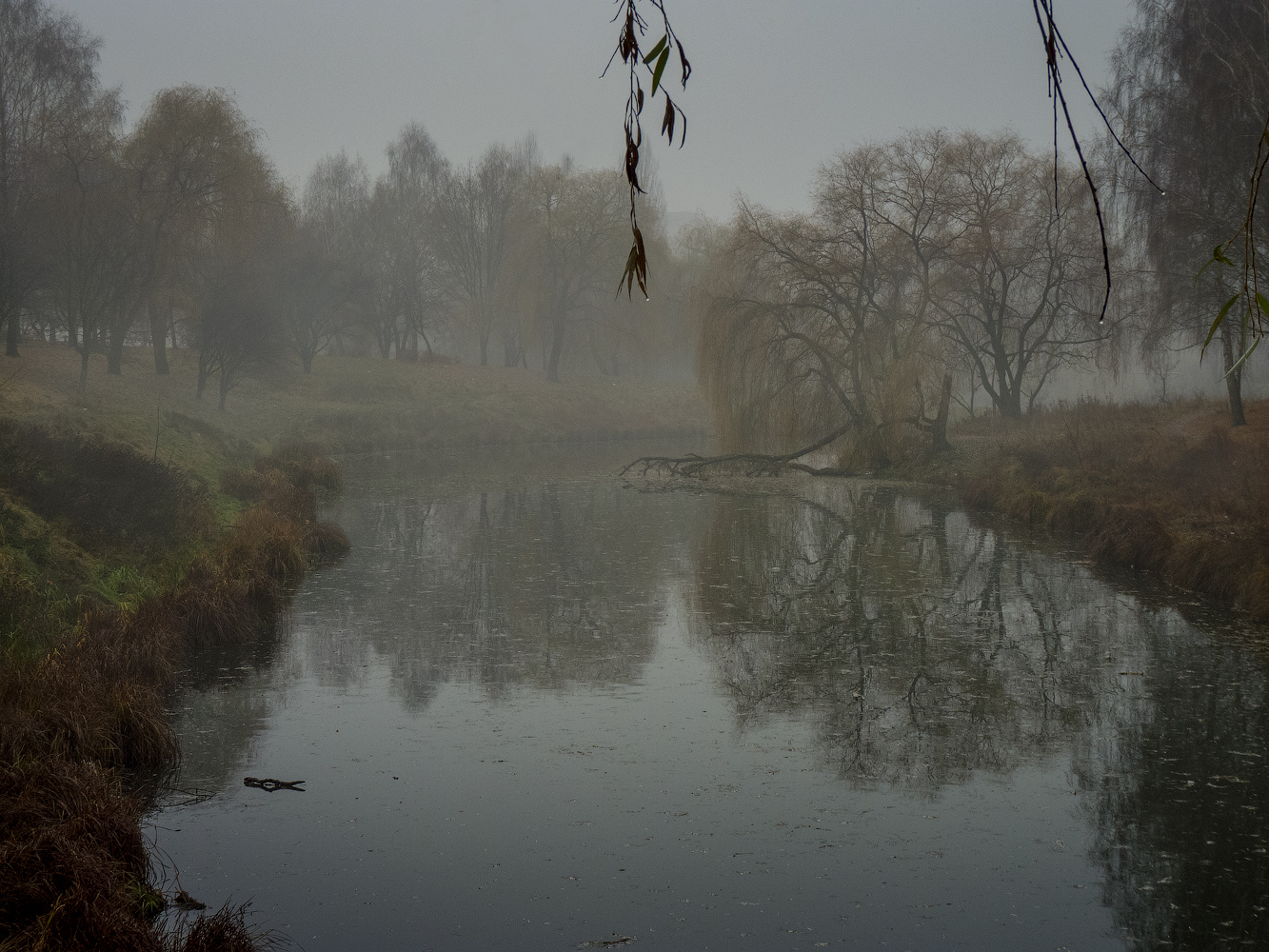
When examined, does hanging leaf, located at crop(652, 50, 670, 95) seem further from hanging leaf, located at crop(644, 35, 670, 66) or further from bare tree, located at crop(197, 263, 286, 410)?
bare tree, located at crop(197, 263, 286, 410)

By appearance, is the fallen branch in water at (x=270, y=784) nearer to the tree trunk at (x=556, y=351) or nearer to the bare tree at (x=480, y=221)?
the tree trunk at (x=556, y=351)

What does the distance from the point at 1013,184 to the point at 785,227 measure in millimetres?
→ 5688

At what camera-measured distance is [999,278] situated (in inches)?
990

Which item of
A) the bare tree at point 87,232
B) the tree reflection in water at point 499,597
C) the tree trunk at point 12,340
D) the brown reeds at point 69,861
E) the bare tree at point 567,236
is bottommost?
the brown reeds at point 69,861

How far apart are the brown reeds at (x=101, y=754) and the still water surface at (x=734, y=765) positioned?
0.34m

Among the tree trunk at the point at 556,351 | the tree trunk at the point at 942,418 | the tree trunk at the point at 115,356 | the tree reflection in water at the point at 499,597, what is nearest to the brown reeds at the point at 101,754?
the tree reflection in water at the point at 499,597

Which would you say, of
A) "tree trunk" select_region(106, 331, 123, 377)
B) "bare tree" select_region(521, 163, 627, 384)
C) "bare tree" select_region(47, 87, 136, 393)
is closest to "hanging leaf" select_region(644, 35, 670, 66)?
"bare tree" select_region(47, 87, 136, 393)

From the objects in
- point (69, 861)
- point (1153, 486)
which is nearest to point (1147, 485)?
point (1153, 486)

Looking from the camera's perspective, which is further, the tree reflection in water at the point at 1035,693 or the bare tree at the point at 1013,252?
the bare tree at the point at 1013,252

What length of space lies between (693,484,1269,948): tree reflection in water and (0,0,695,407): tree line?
13.4m

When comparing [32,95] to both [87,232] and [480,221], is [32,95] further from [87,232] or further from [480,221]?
[480,221]

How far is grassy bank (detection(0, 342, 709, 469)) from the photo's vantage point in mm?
16812

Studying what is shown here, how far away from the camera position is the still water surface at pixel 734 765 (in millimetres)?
4336

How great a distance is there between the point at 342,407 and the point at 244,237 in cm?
767
